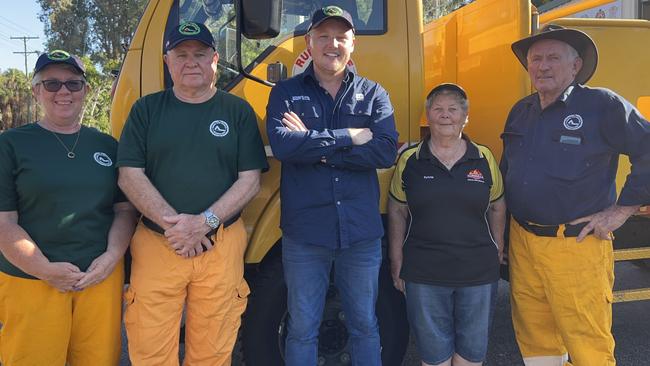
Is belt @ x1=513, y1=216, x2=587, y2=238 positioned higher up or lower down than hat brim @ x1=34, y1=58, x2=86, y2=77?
lower down


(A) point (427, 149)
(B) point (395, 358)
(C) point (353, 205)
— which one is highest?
(A) point (427, 149)

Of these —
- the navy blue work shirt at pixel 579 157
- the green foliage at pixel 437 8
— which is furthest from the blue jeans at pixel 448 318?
the green foliage at pixel 437 8

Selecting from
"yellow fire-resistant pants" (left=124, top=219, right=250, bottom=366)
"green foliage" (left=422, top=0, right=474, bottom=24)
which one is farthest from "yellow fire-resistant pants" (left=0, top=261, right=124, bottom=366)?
"green foliage" (left=422, top=0, right=474, bottom=24)

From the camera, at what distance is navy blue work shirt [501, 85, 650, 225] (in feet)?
8.14

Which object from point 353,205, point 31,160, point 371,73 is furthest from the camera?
point 371,73

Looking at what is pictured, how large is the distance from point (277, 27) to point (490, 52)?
132 cm

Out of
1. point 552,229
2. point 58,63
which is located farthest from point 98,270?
point 552,229

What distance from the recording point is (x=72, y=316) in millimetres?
2336

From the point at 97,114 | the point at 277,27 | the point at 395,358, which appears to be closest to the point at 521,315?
the point at 395,358

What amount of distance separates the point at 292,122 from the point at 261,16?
0.50 meters

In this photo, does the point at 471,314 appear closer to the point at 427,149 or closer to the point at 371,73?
the point at 427,149

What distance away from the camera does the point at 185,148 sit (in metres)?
2.31

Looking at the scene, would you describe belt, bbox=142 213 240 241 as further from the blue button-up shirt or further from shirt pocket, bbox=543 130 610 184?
shirt pocket, bbox=543 130 610 184

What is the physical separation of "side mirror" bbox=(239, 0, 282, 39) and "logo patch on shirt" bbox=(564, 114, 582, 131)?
57.6 inches
